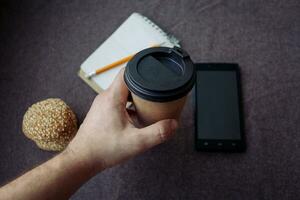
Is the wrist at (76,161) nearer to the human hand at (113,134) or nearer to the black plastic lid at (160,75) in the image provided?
the human hand at (113,134)

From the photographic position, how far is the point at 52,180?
49 cm

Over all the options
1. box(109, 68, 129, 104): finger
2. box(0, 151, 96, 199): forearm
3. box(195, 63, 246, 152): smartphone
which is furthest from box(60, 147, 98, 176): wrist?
box(195, 63, 246, 152): smartphone

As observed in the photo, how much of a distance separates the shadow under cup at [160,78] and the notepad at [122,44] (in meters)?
0.22

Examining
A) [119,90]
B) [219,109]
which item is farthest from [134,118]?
[219,109]

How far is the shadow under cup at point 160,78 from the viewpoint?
0.42 meters

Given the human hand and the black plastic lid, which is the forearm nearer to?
the human hand

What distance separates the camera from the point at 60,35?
0.76 meters

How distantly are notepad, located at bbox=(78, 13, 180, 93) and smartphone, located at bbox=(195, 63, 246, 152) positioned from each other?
0.35ft

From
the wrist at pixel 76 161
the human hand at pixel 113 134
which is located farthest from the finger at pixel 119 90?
the wrist at pixel 76 161

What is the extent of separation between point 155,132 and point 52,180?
0.54 ft

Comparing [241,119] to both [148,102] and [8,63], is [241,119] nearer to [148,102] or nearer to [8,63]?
[148,102]

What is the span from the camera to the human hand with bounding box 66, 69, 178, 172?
0.50 m

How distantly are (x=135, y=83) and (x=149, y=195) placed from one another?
0.85 ft

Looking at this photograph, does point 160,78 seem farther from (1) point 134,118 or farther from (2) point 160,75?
(1) point 134,118
